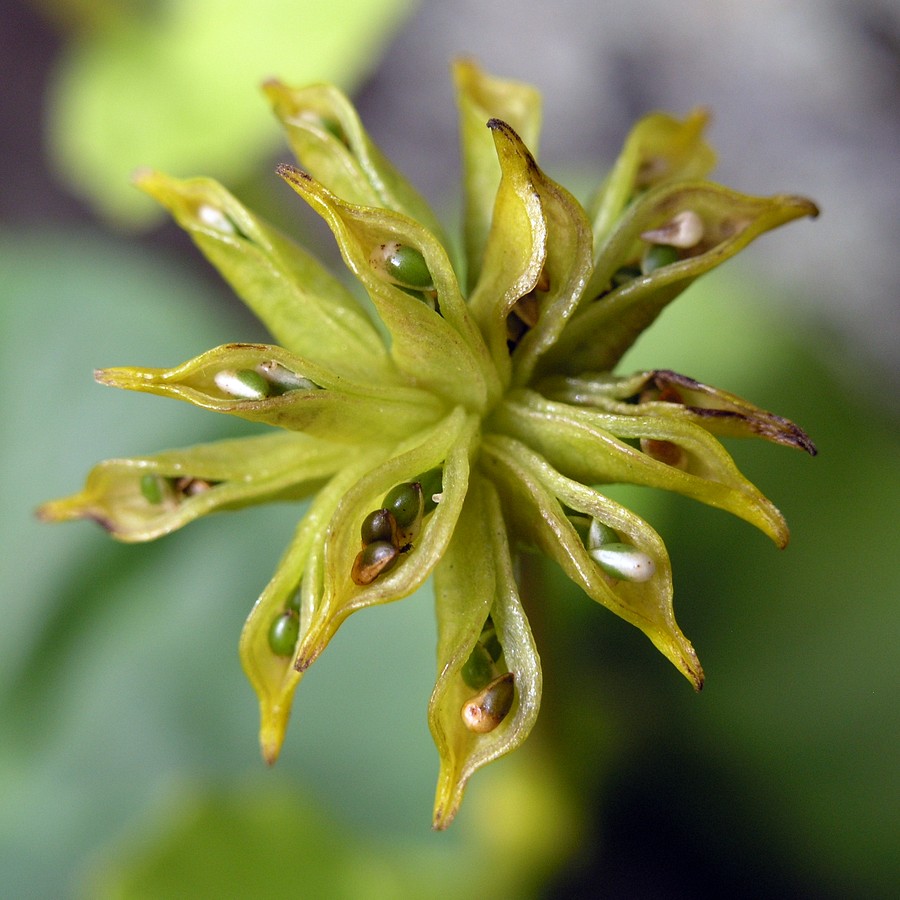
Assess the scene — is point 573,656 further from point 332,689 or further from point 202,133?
point 202,133

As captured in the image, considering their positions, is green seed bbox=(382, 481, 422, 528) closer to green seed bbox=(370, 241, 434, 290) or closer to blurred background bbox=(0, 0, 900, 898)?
green seed bbox=(370, 241, 434, 290)

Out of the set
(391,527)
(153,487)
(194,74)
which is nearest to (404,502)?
(391,527)

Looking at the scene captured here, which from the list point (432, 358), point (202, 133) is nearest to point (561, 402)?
point (432, 358)

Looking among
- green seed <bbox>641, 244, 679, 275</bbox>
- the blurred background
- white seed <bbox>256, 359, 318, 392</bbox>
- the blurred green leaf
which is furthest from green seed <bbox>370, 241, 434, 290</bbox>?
the blurred green leaf

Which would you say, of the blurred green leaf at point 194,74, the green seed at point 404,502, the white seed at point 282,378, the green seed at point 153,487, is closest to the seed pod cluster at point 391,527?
the green seed at point 404,502

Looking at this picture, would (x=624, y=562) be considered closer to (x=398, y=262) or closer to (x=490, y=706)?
(x=490, y=706)
